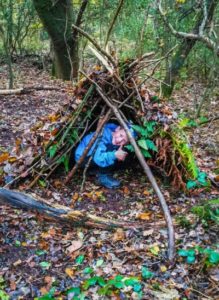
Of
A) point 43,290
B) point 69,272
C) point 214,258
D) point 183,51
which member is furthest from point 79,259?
point 183,51

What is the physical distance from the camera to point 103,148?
17.4 ft

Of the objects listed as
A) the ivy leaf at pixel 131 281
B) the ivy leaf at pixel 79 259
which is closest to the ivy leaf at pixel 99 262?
the ivy leaf at pixel 79 259

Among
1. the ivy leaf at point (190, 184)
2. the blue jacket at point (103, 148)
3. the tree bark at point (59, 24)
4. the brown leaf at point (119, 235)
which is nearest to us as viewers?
the brown leaf at point (119, 235)

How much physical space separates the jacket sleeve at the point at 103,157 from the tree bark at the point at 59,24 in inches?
232

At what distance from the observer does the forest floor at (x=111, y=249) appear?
3.52 m

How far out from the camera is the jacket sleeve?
524 cm

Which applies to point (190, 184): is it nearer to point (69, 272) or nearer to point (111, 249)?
point (111, 249)

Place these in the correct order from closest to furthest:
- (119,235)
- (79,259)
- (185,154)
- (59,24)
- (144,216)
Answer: (79,259) → (119,235) → (144,216) → (185,154) → (59,24)

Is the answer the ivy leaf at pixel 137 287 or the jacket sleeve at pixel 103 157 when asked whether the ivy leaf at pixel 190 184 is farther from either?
the ivy leaf at pixel 137 287

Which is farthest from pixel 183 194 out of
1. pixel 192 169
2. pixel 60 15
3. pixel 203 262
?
pixel 60 15

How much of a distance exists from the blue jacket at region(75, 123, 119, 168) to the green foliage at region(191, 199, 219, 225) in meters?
1.47

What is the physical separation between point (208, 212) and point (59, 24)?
29.5 feet

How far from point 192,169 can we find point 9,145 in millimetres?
3616

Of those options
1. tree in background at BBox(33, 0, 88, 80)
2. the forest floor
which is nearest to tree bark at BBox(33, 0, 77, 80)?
tree in background at BBox(33, 0, 88, 80)
